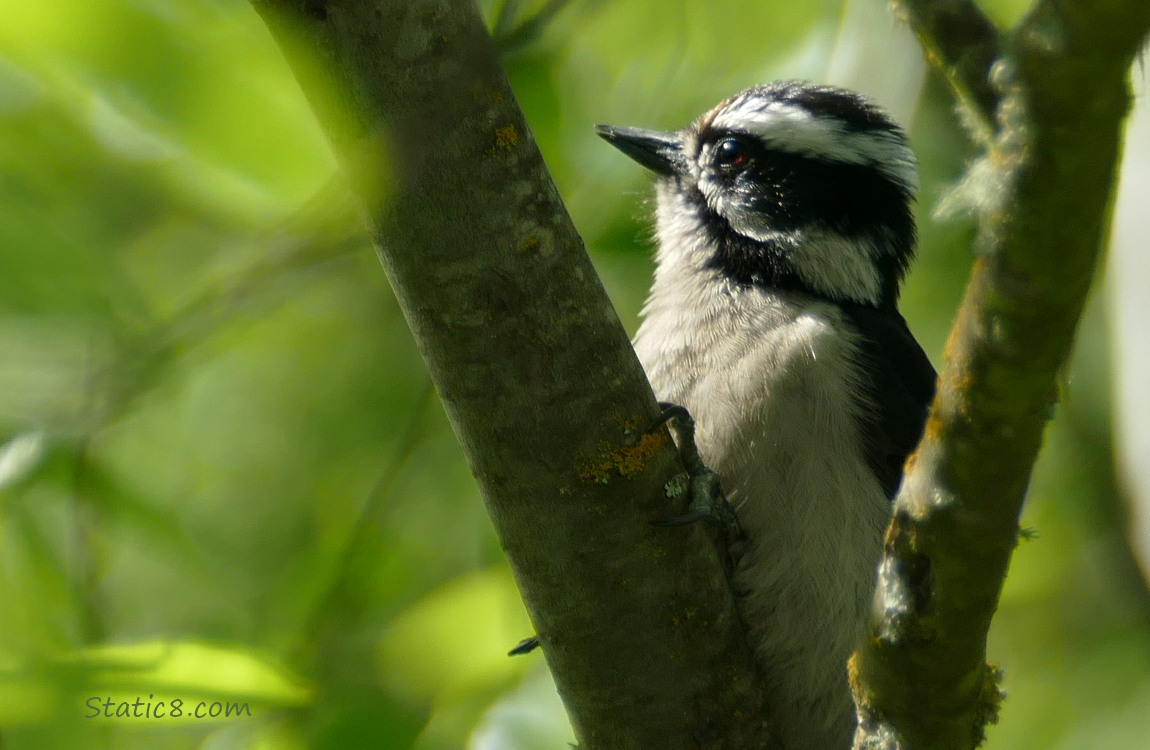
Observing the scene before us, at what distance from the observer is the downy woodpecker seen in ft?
10.3

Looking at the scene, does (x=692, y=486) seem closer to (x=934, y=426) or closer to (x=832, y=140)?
(x=934, y=426)

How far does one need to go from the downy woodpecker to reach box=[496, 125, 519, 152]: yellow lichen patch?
4.41 feet

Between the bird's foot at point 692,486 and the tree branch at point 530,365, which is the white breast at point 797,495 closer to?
the bird's foot at point 692,486

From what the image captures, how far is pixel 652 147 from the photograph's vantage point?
4211 mm

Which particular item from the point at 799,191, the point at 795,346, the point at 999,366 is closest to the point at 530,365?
the point at 999,366

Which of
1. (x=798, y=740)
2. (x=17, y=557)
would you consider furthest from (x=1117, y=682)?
(x=17, y=557)

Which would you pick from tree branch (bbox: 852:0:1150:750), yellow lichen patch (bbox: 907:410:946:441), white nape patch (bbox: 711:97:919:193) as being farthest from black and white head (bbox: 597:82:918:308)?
yellow lichen patch (bbox: 907:410:946:441)

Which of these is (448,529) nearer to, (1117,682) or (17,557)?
(17,557)

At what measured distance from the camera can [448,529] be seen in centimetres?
425

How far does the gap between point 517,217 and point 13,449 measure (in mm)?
1628

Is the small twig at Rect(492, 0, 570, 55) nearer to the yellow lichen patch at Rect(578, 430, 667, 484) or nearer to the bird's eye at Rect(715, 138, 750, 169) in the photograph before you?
the bird's eye at Rect(715, 138, 750, 169)

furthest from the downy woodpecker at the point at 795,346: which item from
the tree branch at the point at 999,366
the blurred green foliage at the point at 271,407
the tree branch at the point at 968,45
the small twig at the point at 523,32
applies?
the tree branch at the point at 968,45

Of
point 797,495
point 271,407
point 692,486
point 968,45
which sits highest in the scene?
point 968,45

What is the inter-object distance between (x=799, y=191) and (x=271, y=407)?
1920mm
